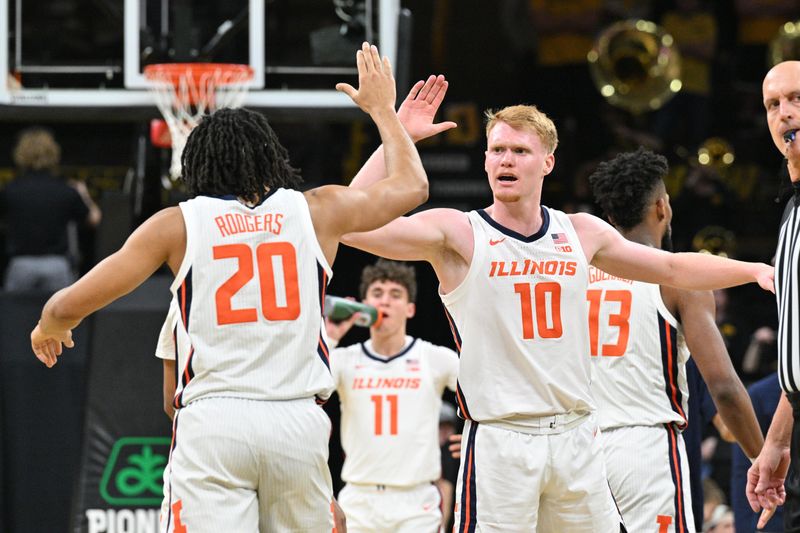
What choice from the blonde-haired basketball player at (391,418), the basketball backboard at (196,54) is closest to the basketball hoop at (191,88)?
the basketball backboard at (196,54)

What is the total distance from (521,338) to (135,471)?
402 centimetres

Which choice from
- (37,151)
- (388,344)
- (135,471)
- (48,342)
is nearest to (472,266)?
(48,342)

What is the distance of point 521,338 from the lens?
5230mm

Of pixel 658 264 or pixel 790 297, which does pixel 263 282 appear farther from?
pixel 790 297

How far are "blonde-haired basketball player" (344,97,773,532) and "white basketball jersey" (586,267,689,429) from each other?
0.67 m

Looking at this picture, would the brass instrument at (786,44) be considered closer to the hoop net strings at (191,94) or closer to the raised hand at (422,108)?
the hoop net strings at (191,94)

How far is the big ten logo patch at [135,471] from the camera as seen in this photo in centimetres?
840

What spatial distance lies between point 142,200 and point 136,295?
1.29m

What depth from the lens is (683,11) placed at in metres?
15.2

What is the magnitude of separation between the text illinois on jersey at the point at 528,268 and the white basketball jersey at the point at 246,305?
37.4 inches

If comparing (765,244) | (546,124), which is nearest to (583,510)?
(546,124)

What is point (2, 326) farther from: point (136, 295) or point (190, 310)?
point (190, 310)

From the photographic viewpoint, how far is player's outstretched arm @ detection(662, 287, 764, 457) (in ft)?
19.4

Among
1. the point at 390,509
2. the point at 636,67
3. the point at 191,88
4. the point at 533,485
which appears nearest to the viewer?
the point at 533,485
